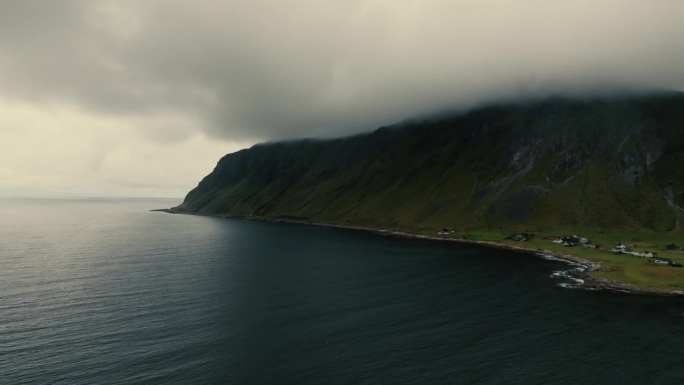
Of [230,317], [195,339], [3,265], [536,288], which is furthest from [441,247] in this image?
[3,265]

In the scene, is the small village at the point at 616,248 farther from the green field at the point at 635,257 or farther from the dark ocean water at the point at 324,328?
the dark ocean water at the point at 324,328

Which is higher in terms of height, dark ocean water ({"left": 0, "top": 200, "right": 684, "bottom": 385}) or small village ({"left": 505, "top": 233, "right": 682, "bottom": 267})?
small village ({"left": 505, "top": 233, "right": 682, "bottom": 267})

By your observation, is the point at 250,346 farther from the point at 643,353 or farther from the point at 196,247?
the point at 196,247

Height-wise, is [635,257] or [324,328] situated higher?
[635,257]

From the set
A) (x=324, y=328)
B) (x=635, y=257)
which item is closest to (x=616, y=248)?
(x=635, y=257)

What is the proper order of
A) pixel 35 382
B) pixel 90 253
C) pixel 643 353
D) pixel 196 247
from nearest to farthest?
pixel 35 382 < pixel 643 353 < pixel 90 253 < pixel 196 247

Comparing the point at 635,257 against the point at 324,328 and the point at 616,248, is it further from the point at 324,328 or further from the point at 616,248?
the point at 324,328

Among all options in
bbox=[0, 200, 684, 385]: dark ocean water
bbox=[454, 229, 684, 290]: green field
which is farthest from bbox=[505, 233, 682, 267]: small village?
bbox=[0, 200, 684, 385]: dark ocean water

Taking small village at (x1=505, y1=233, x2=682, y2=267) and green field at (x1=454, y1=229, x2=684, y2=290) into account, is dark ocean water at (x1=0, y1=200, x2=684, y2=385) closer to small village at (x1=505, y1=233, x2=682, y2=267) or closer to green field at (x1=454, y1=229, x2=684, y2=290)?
green field at (x1=454, y1=229, x2=684, y2=290)
